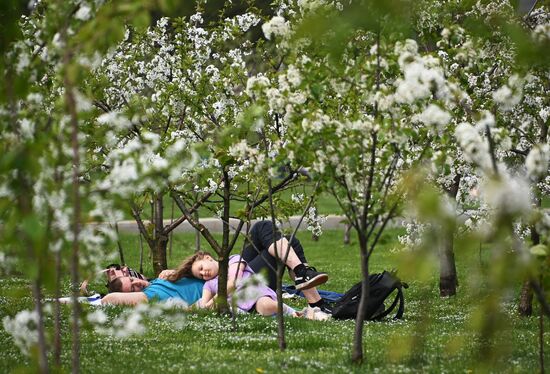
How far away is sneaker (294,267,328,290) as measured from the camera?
10.5 m

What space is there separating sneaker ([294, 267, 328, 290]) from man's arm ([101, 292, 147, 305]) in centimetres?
195

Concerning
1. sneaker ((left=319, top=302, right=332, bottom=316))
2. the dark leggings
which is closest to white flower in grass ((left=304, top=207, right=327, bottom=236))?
the dark leggings

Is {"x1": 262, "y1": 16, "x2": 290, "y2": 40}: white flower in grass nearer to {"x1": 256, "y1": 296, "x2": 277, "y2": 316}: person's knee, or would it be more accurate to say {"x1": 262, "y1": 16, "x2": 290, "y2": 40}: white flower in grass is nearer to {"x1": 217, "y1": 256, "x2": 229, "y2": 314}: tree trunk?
{"x1": 217, "y1": 256, "x2": 229, "y2": 314}: tree trunk

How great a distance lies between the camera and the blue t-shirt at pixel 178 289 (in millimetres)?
11109

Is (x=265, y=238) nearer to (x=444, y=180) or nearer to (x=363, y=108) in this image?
(x=444, y=180)

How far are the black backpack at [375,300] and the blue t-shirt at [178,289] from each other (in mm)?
1909

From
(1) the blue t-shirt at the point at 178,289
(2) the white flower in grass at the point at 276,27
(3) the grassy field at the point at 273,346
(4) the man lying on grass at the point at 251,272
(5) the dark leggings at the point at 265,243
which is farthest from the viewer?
(5) the dark leggings at the point at 265,243

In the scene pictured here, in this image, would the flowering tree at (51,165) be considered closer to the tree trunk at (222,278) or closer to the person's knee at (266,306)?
the tree trunk at (222,278)

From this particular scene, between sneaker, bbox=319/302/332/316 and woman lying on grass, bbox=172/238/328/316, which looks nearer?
woman lying on grass, bbox=172/238/328/316

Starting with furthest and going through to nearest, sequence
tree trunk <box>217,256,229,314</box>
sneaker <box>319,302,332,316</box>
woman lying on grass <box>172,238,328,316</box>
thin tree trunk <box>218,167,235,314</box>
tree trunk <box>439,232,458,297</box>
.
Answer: tree trunk <box>439,232,458,297</box>, sneaker <box>319,302,332,316</box>, woman lying on grass <box>172,238,328,316</box>, tree trunk <box>217,256,229,314</box>, thin tree trunk <box>218,167,235,314</box>

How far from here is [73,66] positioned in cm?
407

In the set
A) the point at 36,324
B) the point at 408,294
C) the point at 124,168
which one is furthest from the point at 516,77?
the point at 408,294

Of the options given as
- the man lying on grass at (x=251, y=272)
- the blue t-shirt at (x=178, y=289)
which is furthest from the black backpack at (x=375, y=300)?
the blue t-shirt at (x=178, y=289)

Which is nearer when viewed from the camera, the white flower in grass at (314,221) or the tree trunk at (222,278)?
the tree trunk at (222,278)
